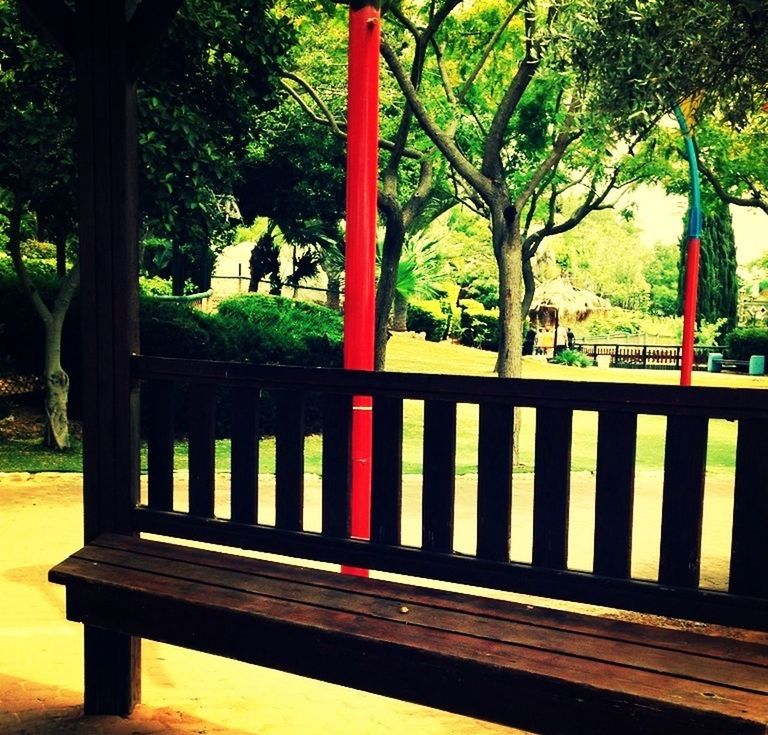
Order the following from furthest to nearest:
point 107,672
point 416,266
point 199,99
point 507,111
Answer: point 416,266
point 507,111
point 199,99
point 107,672

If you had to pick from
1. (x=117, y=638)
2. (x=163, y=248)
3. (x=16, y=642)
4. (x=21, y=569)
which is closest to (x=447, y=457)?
(x=117, y=638)

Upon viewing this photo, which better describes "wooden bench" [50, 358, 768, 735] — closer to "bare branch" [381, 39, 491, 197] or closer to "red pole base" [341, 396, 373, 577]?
"red pole base" [341, 396, 373, 577]

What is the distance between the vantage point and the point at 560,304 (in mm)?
44969

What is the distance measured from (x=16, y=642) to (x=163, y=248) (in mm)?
18749

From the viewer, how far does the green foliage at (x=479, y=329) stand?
35344mm

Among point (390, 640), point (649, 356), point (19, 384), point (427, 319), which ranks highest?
point (427, 319)

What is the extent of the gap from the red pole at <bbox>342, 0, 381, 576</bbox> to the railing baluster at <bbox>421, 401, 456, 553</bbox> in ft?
3.52

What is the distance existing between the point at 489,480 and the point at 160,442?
56.4 inches

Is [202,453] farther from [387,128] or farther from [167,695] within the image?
[387,128]

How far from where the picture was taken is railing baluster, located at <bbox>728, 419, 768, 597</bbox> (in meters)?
2.78

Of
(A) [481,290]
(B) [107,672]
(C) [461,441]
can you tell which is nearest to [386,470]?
(B) [107,672]

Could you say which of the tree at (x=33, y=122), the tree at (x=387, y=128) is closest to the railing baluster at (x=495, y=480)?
the tree at (x=33, y=122)

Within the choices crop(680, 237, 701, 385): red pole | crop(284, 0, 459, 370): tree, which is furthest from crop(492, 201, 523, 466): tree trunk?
crop(284, 0, 459, 370): tree

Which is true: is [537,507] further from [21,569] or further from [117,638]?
[21,569]
